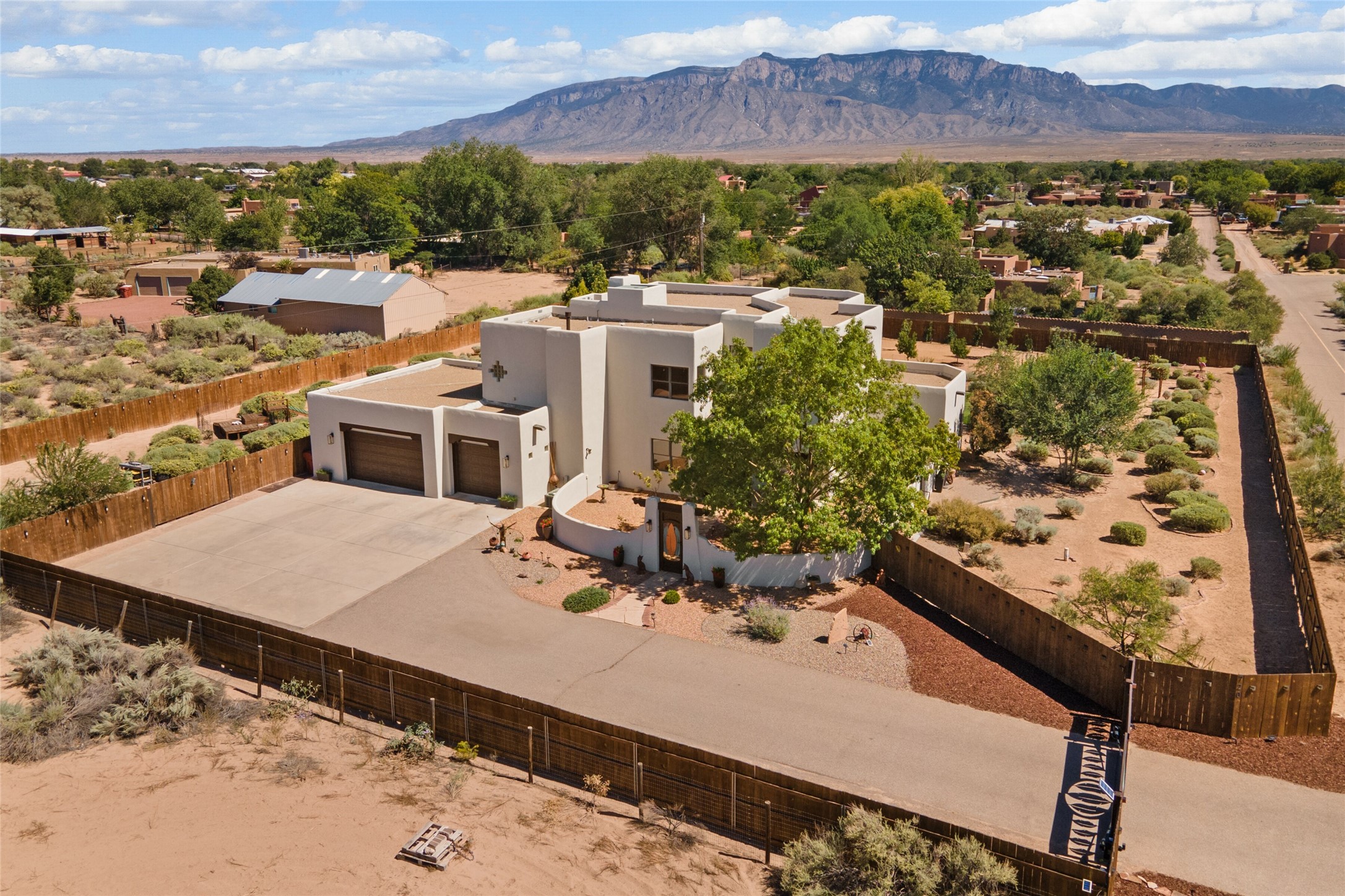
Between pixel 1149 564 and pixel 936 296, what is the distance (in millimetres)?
38087

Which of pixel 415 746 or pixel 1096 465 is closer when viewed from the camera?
pixel 415 746

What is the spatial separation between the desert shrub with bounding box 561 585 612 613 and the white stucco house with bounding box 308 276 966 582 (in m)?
5.17

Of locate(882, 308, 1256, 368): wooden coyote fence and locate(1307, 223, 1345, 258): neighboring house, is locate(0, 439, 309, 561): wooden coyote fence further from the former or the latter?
locate(1307, 223, 1345, 258): neighboring house

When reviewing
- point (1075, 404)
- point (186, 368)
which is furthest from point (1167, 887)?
point (186, 368)

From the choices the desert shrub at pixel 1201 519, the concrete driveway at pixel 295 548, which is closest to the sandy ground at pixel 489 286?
the concrete driveway at pixel 295 548

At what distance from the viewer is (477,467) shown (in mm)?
27719

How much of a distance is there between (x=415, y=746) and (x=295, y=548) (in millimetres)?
10354

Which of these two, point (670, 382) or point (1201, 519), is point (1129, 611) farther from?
point (670, 382)

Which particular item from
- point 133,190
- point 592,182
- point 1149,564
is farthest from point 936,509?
point 133,190

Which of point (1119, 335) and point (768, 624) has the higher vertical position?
point (1119, 335)

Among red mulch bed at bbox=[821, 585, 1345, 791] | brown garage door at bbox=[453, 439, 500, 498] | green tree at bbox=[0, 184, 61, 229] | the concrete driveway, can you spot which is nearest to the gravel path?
red mulch bed at bbox=[821, 585, 1345, 791]

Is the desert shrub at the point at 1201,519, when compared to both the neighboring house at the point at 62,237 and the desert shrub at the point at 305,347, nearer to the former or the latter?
the desert shrub at the point at 305,347

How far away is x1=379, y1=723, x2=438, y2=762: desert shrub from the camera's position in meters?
15.6

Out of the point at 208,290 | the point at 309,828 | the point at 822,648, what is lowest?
the point at 309,828
